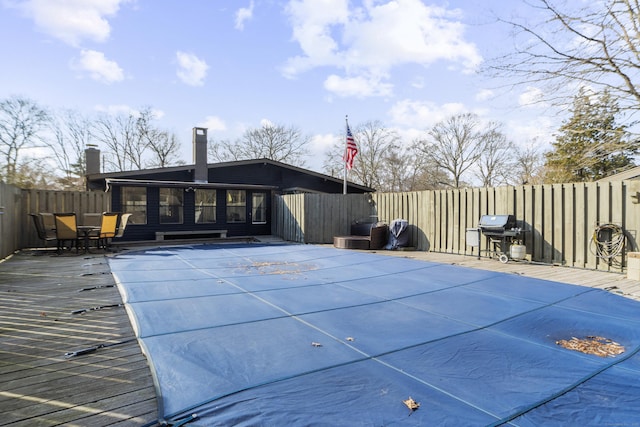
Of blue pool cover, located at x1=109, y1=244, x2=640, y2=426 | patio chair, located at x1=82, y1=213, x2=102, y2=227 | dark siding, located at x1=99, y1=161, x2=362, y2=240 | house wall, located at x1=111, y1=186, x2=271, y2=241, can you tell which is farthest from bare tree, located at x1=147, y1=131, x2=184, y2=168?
blue pool cover, located at x1=109, y1=244, x2=640, y2=426

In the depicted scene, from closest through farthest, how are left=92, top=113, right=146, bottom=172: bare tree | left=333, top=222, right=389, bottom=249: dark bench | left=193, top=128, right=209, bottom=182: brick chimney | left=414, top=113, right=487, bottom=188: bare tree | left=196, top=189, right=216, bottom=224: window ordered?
left=333, top=222, right=389, bottom=249: dark bench → left=196, top=189, right=216, bottom=224: window → left=193, top=128, right=209, bottom=182: brick chimney → left=92, top=113, right=146, bottom=172: bare tree → left=414, top=113, right=487, bottom=188: bare tree

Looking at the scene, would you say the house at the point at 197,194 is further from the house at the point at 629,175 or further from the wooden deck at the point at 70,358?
the house at the point at 629,175

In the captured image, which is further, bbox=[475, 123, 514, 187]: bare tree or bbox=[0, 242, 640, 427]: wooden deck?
bbox=[475, 123, 514, 187]: bare tree

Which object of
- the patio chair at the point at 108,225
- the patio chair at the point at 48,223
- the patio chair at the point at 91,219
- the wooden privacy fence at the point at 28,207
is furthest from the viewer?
the patio chair at the point at 91,219

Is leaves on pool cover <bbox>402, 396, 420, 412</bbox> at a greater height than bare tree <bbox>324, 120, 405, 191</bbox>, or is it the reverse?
bare tree <bbox>324, 120, 405, 191</bbox>

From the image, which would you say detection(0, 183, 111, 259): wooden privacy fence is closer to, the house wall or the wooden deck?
the house wall

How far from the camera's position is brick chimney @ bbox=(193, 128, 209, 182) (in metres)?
13.4

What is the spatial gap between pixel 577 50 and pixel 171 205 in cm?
1254

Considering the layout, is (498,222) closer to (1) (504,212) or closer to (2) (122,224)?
(1) (504,212)

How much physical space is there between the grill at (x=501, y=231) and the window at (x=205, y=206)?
32.3 ft

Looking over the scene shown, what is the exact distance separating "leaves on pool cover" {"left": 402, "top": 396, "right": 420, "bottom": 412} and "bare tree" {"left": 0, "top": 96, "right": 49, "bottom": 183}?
24191 millimetres

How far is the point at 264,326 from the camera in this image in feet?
10.7

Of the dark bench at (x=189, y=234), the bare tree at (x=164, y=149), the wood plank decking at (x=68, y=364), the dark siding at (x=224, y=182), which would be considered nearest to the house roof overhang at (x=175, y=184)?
the dark siding at (x=224, y=182)

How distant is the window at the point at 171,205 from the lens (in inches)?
500
